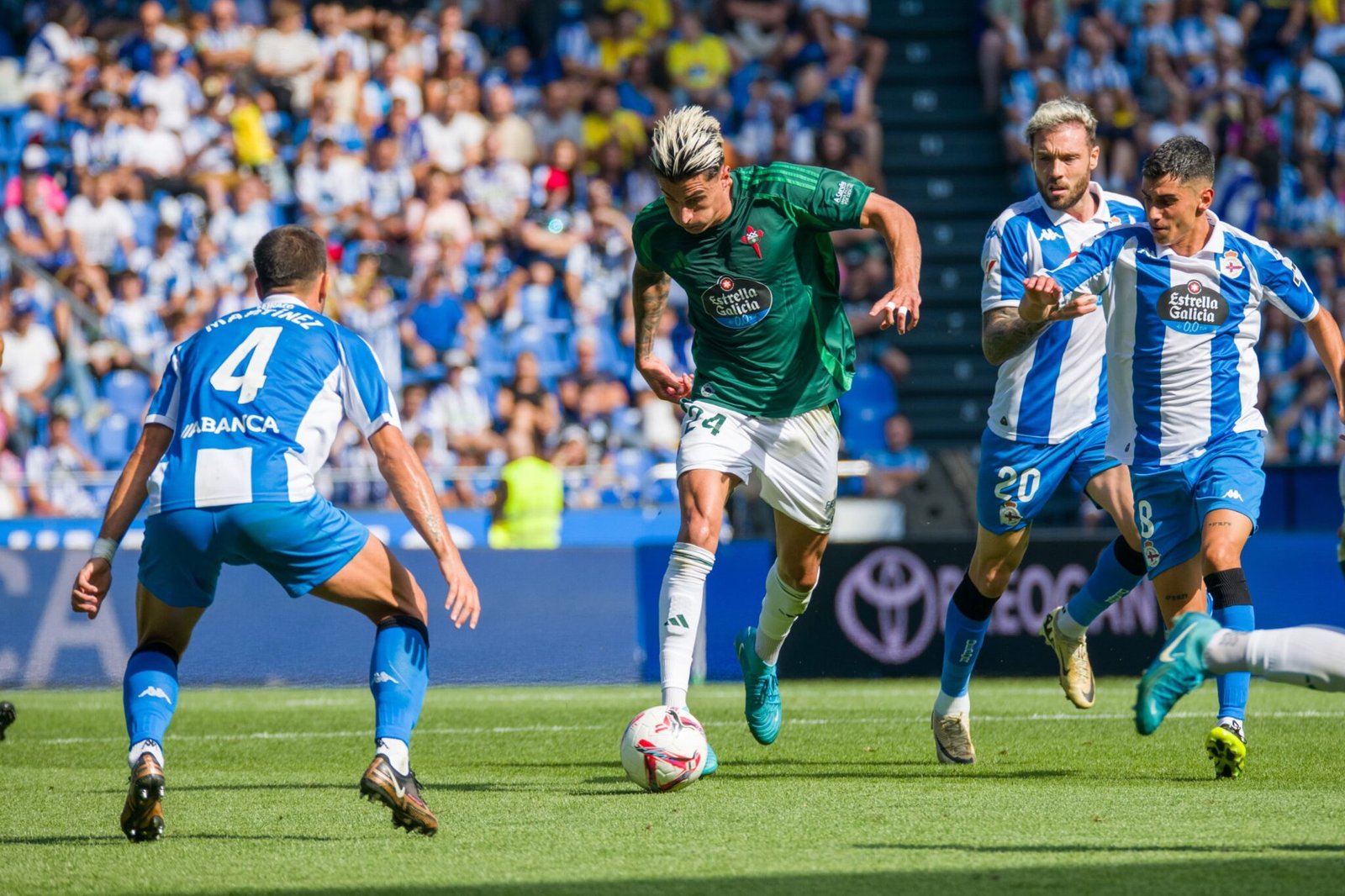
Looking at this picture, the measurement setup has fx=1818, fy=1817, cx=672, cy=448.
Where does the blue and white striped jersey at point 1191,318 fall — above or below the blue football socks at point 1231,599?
above

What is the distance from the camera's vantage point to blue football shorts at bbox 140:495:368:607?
5676 millimetres

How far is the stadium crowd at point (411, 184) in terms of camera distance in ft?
53.8

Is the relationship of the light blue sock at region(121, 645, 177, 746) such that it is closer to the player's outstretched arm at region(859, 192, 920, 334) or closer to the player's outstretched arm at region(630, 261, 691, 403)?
the player's outstretched arm at region(630, 261, 691, 403)

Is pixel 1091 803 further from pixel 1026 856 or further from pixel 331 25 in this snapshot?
pixel 331 25

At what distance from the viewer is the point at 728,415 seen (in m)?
7.43

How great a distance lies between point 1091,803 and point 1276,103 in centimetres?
1473

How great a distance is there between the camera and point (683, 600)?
710cm

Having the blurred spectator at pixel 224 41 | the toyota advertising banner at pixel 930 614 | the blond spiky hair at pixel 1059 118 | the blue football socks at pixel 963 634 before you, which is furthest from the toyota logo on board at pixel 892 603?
the blurred spectator at pixel 224 41

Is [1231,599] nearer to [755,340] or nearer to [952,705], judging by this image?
[952,705]

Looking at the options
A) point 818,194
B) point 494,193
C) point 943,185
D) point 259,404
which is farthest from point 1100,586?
point 943,185

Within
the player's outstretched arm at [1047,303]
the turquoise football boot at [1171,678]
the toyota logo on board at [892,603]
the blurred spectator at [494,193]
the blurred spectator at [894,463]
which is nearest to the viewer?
the turquoise football boot at [1171,678]

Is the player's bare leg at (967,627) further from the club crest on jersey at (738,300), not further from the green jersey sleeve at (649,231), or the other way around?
the green jersey sleeve at (649,231)

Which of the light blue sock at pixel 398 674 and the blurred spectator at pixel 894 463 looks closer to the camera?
the light blue sock at pixel 398 674

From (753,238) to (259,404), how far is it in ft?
7.78
